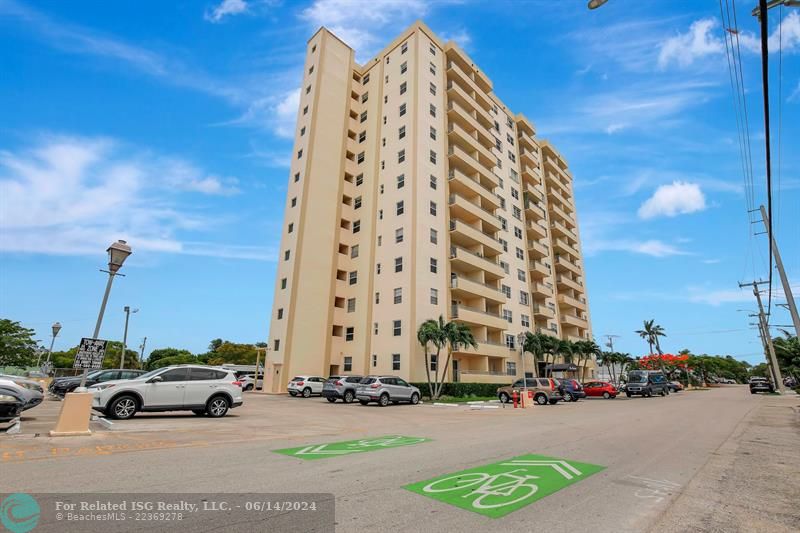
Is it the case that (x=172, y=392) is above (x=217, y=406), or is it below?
above

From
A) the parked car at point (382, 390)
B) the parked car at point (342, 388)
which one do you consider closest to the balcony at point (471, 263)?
the parked car at point (382, 390)

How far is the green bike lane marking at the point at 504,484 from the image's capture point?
213 inches

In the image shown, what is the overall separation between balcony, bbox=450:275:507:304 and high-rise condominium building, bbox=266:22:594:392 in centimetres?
15

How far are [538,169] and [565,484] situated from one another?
62.4m

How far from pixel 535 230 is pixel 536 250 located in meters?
2.90

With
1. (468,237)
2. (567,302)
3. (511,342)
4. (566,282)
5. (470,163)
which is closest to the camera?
(468,237)

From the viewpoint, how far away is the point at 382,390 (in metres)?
25.1

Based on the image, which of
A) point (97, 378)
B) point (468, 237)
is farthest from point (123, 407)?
point (468, 237)

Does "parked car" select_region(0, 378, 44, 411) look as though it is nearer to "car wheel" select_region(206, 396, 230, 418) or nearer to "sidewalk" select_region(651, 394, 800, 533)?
"car wheel" select_region(206, 396, 230, 418)

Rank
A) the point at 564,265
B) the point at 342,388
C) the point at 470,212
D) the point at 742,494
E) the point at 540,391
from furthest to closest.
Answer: the point at 564,265, the point at 470,212, the point at 540,391, the point at 342,388, the point at 742,494

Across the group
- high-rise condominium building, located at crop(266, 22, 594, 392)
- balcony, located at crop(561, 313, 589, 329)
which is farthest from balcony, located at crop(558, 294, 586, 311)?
high-rise condominium building, located at crop(266, 22, 594, 392)

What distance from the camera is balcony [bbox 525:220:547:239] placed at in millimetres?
54406

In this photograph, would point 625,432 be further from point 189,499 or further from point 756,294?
point 756,294

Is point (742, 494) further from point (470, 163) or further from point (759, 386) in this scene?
point (759, 386)
